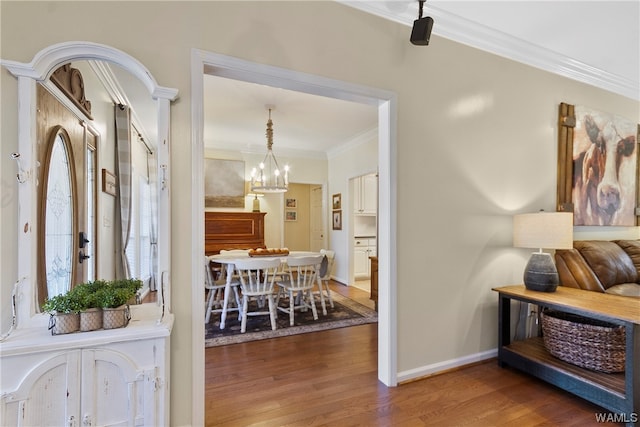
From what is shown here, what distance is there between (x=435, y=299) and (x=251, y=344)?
71.6 inches

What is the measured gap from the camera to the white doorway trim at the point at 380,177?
1.66m

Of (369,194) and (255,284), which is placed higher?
(369,194)

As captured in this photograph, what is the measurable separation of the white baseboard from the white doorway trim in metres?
0.13

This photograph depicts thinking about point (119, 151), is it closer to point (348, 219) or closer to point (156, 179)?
point (156, 179)

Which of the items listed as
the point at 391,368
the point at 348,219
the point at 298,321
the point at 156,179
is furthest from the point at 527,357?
the point at 348,219

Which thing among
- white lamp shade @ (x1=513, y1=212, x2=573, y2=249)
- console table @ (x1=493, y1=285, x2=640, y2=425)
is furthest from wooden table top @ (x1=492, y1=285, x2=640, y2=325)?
white lamp shade @ (x1=513, y1=212, x2=573, y2=249)

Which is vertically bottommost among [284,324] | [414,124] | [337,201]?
[284,324]

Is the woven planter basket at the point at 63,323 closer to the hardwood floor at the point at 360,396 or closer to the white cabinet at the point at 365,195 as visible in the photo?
the hardwood floor at the point at 360,396

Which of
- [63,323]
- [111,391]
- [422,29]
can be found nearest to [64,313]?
[63,323]

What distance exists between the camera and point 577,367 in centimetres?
203

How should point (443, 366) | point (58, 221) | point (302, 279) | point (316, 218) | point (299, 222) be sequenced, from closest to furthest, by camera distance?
point (58, 221), point (443, 366), point (302, 279), point (316, 218), point (299, 222)

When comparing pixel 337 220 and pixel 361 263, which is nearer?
pixel 337 220

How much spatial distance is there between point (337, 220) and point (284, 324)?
299cm

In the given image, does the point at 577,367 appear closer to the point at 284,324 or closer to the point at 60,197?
the point at 284,324
